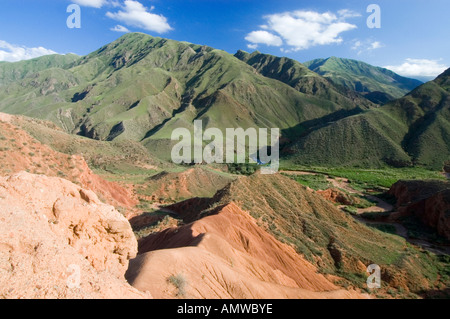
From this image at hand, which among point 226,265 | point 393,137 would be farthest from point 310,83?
point 226,265

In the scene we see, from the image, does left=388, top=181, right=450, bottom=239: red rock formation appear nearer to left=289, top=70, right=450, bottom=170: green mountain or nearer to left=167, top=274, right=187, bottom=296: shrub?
left=289, top=70, right=450, bottom=170: green mountain

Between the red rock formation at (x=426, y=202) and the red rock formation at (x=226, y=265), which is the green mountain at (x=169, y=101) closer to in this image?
the red rock formation at (x=426, y=202)

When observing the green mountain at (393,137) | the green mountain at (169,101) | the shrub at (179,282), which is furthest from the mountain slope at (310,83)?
the shrub at (179,282)

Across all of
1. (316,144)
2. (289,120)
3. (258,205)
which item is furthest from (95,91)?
(258,205)

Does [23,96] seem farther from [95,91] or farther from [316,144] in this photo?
[316,144]

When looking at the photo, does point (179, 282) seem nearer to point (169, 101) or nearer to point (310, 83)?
point (169, 101)
